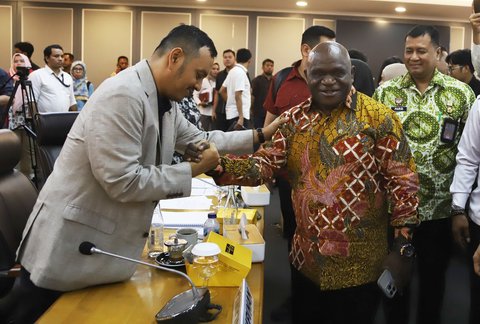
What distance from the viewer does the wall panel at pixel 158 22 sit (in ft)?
32.2

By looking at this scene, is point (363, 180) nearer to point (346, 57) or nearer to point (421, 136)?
point (346, 57)

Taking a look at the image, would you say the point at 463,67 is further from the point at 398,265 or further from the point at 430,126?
the point at 398,265

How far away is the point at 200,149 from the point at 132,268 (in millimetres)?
404

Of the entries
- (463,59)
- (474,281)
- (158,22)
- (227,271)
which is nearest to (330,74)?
(227,271)

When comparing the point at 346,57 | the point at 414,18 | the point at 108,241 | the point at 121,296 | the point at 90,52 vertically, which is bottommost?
the point at 121,296

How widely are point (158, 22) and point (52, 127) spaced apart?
25.6ft

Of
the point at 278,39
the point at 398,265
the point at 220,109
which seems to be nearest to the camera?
the point at 398,265

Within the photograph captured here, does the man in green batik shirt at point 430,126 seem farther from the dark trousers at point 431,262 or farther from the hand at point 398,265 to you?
the hand at point 398,265

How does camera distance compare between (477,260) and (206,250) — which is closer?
(206,250)

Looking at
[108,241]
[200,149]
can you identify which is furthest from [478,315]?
[108,241]

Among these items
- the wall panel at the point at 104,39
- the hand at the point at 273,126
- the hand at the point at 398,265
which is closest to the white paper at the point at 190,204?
the hand at the point at 273,126

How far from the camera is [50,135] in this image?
2461 millimetres

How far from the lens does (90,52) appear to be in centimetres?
984

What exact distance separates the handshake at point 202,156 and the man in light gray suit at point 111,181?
2 centimetres
